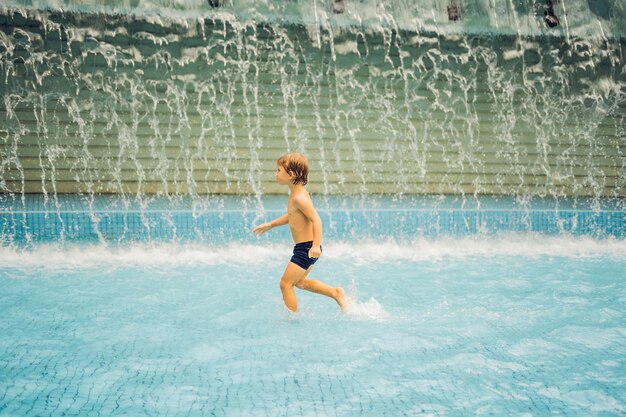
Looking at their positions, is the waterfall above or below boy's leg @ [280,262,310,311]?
above

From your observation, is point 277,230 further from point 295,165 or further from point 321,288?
point 295,165

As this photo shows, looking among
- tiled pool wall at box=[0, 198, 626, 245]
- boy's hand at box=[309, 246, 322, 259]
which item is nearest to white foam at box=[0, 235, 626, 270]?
tiled pool wall at box=[0, 198, 626, 245]

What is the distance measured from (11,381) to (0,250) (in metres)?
3.74

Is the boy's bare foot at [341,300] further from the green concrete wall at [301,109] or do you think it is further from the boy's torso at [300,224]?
the green concrete wall at [301,109]

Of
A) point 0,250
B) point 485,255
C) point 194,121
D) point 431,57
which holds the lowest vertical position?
point 485,255

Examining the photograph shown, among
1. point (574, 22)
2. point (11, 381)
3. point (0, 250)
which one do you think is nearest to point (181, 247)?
point (0, 250)

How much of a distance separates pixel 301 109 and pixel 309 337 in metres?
6.58

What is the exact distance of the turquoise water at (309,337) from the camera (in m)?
2.98

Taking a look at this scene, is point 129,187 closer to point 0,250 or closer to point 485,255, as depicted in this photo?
point 0,250

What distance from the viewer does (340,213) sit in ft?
25.8

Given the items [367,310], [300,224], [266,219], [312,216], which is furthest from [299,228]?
[266,219]

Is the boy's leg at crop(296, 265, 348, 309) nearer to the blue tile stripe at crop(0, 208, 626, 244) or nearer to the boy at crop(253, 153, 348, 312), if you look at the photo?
the boy at crop(253, 153, 348, 312)

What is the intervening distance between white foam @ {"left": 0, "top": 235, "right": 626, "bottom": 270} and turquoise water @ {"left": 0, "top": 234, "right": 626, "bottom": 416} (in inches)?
1.9

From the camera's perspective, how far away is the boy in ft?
13.2
